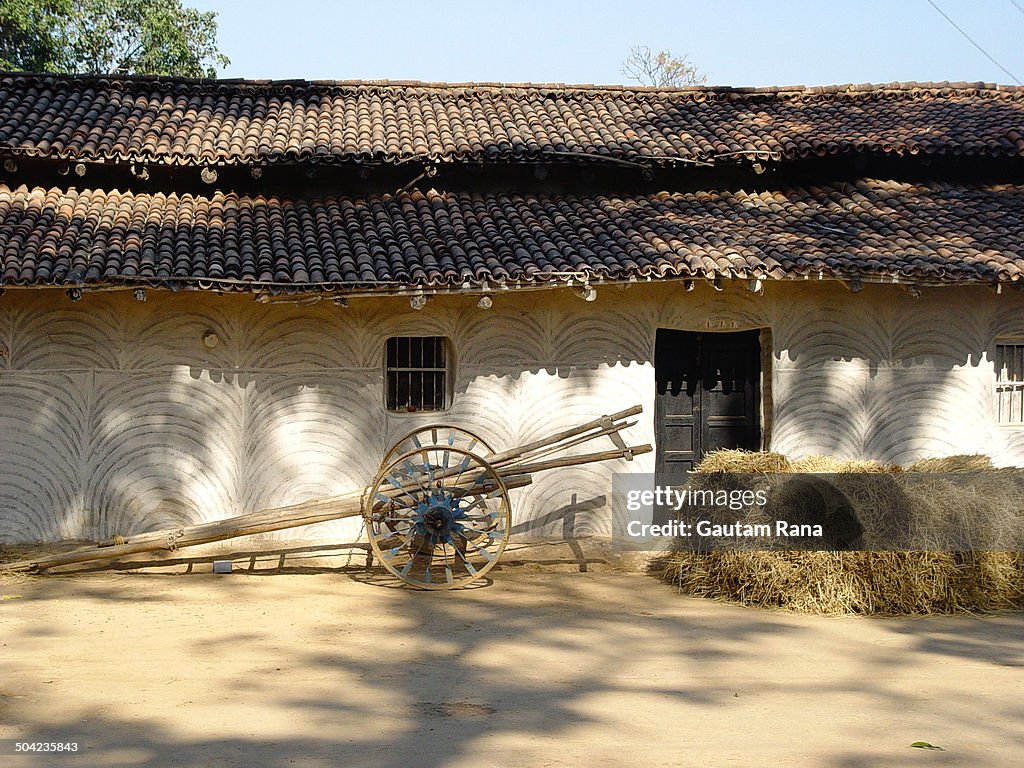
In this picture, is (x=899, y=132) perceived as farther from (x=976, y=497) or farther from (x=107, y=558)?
(x=107, y=558)

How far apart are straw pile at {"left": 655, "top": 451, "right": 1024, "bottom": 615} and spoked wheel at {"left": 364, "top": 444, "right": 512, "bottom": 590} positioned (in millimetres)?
2231

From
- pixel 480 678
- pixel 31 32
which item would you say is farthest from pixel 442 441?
pixel 31 32

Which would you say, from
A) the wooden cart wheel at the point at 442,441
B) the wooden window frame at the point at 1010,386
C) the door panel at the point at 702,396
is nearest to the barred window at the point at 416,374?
the wooden cart wheel at the point at 442,441

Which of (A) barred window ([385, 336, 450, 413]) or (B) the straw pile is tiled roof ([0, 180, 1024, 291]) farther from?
(B) the straw pile

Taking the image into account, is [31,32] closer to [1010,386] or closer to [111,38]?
[111,38]

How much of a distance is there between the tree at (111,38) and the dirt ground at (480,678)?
22052 millimetres

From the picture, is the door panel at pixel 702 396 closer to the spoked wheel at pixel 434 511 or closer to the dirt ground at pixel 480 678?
the dirt ground at pixel 480 678

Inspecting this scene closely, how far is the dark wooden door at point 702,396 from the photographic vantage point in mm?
11617

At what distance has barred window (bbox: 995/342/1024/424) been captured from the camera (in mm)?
11703

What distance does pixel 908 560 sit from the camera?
9023 millimetres

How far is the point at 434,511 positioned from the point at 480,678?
264cm

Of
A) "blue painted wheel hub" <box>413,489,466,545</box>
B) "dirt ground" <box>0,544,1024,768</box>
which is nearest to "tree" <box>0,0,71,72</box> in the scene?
"dirt ground" <box>0,544,1024,768</box>

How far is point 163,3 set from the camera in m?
29.3

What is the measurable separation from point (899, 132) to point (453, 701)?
33.0 ft
